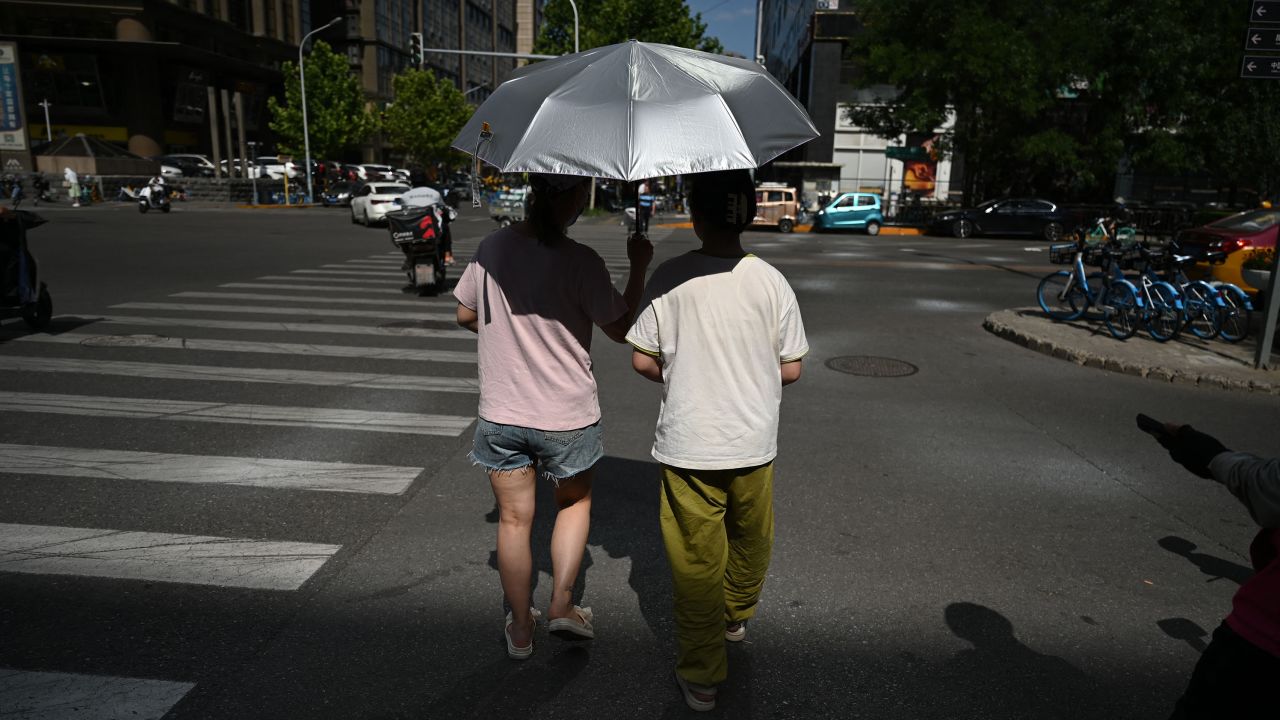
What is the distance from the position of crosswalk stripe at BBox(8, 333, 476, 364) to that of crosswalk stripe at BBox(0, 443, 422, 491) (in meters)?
3.03

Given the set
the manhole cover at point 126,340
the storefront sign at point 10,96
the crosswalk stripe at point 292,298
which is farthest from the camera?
the storefront sign at point 10,96

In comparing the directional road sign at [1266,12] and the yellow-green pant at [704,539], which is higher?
the directional road sign at [1266,12]

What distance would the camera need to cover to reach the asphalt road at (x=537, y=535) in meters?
3.11

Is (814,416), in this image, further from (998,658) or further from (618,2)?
(618,2)

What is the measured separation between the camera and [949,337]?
10.4 meters

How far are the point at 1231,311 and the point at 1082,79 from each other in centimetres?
2553

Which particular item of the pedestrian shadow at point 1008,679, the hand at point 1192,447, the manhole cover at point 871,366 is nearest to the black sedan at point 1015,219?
the manhole cover at point 871,366

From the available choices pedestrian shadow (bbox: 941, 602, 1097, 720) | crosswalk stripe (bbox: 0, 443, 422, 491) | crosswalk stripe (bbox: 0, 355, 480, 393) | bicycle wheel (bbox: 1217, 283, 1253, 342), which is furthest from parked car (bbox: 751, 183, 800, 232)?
pedestrian shadow (bbox: 941, 602, 1097, 720)

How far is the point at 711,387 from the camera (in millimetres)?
2881

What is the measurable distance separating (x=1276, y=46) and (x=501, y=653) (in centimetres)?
882

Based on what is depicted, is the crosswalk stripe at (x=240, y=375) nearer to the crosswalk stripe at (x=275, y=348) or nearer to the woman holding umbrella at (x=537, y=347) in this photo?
the crosswalk stripe at (x=275, y=348)

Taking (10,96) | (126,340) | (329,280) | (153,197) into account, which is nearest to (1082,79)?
(329,280)

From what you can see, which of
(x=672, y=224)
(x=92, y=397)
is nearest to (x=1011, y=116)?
(x=672, y=224)

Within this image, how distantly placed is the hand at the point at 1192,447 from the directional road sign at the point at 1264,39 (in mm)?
7759
